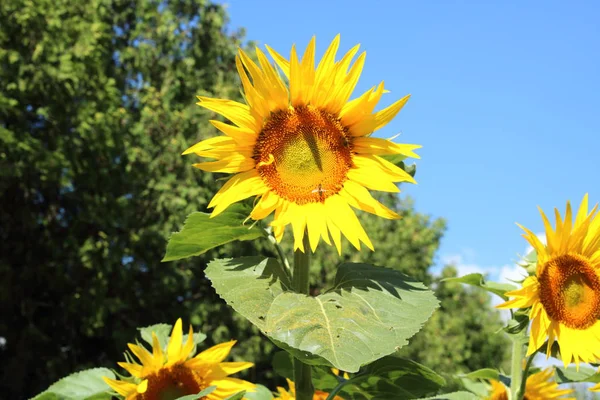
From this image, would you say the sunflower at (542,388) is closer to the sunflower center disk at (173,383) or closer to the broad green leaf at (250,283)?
the sunflower center disk at (173,383)

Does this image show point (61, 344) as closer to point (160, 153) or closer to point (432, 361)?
point (160, 153)

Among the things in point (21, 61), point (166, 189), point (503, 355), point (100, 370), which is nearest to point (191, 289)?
point (166, 189)

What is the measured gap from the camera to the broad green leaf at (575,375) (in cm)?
142

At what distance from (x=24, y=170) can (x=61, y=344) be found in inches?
134

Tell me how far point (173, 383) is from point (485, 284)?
2.12ft

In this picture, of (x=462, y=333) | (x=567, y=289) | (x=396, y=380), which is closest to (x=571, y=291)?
(x=567, y=289)

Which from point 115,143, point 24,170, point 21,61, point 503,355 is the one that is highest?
point 21,61

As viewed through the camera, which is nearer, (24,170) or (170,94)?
(24,170)

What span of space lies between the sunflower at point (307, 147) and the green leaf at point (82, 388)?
0.48m

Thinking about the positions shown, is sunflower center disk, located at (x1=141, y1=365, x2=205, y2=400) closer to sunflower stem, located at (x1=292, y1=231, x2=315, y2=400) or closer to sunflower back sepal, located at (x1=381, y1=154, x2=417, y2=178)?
A: sunflower stem, located at (x1=292, y1=231, x2=315, y2=400)

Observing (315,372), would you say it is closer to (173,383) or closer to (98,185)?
(173,383)

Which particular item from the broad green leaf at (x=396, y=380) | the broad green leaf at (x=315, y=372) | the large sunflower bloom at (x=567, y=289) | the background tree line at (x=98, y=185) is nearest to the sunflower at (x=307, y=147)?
the broad green leaf at (x=396, y=380)

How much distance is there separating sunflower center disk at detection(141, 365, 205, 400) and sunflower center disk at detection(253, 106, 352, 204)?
482 millimetres

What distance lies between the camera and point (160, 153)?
44.2 feet
